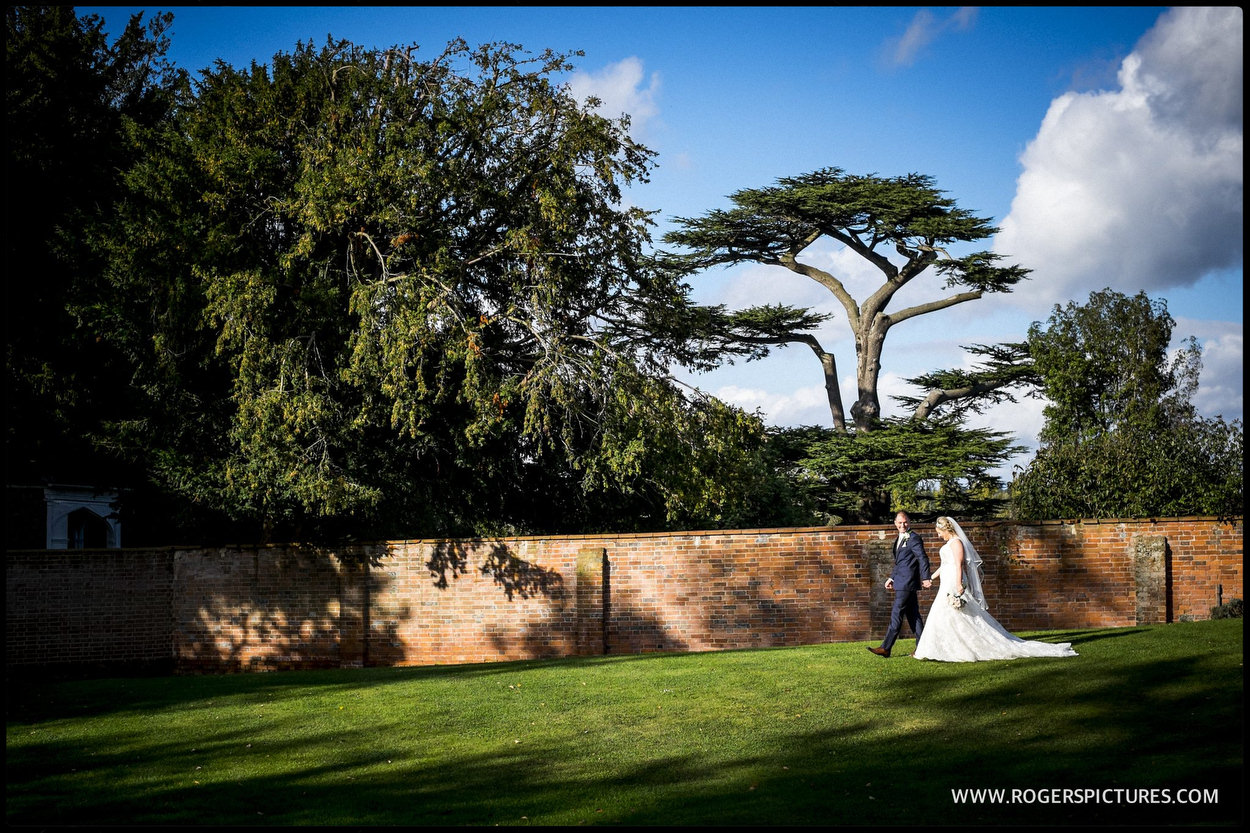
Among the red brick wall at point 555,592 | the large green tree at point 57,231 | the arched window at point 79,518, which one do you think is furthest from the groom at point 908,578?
the arched window at point 79,518

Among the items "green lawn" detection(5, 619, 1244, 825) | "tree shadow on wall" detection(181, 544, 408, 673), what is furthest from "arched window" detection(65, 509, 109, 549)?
"green lawn" detection(5, 619, 1244, 825)

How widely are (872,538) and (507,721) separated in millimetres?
8986

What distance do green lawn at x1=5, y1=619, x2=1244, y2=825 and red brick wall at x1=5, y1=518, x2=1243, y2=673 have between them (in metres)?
4.04

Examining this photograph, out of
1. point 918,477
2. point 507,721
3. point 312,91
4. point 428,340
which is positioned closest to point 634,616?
point 428,340

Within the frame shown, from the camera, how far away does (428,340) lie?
18.4 m

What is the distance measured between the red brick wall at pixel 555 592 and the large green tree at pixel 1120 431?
7.69 ft

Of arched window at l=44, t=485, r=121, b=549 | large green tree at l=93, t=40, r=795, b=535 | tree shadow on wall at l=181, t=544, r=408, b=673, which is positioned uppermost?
large green tree at l=93, t=40, r=795, b=535

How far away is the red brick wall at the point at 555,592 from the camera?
692 inches

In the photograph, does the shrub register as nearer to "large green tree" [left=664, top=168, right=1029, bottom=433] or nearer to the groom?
the groom

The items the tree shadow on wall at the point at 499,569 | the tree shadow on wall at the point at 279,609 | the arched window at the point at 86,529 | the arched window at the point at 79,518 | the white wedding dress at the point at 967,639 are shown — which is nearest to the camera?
the white wedding dress at the point at 967,639

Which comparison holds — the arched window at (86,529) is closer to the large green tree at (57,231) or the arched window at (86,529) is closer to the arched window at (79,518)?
the arched window at (79,518)

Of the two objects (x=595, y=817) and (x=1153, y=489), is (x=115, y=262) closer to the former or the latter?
(x=595, y=817)

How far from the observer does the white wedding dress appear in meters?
12.0

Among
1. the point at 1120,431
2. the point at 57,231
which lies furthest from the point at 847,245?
the point at 57,231
